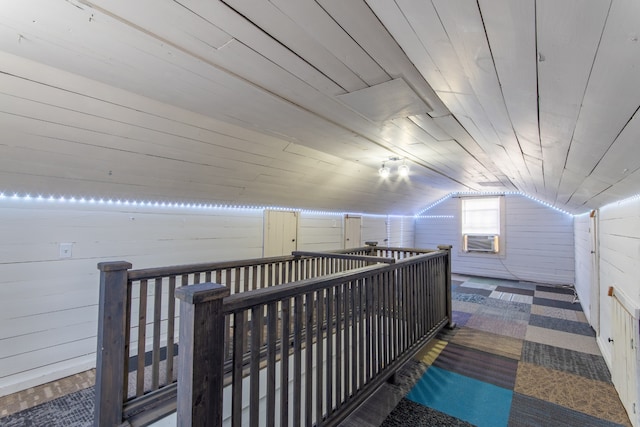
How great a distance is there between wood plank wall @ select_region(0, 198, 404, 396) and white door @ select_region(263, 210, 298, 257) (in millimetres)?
966

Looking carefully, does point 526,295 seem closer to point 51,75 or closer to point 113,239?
point 113,239

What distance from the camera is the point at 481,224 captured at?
23.6 ft

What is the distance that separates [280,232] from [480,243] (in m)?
5.23

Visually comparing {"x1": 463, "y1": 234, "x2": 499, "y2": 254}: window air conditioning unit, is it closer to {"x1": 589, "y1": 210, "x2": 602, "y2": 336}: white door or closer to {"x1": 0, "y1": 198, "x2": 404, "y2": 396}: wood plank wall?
{"x1": 589, "y1": 210, "x2": 602, "y2": 336}: white door

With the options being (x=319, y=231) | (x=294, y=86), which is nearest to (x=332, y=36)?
(x=294, y=86)

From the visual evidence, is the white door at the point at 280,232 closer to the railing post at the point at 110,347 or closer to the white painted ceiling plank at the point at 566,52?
the railing post at the point at 110,347

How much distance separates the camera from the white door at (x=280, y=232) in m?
4.02

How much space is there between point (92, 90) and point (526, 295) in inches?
256

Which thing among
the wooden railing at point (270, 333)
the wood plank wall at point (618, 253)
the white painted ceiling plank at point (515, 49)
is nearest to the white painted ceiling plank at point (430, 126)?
the white painted ceiling plank at point (515, 49)

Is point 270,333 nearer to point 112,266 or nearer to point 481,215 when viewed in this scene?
point 112,266

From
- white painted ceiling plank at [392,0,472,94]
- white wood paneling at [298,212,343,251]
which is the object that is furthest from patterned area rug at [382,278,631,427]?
white wood paneling at [298,212,343,251]

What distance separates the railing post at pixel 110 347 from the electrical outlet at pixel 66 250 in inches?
48.3

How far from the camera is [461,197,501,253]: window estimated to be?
6964mm

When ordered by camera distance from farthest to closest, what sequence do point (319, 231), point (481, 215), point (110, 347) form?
point (481, 215)
point (319, 231)
point (110, 347)
